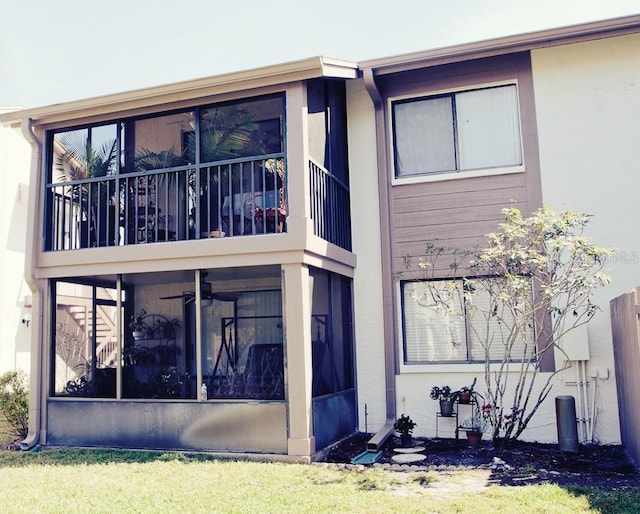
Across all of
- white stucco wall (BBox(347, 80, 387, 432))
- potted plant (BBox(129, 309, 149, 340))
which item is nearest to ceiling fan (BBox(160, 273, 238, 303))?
potted plant (BBox(129, 309, 149, 340))

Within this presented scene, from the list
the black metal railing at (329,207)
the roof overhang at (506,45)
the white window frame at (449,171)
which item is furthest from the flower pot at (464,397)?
the roof overhang at (506,45)

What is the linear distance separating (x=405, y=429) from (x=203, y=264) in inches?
141

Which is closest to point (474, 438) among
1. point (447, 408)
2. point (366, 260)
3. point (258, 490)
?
point (447, 408)

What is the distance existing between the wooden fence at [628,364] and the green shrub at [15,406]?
860 cm

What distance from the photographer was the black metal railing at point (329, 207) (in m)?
9.10

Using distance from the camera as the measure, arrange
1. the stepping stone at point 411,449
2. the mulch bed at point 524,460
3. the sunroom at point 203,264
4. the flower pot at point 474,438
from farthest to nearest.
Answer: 1. the flower pot at point 474,438
2. the stepping stone at point 411,449
3. the sunroom at point 203,264
4. the mulch bed at point 524,460

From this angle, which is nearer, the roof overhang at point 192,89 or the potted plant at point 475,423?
the roof overhang at point 192,89

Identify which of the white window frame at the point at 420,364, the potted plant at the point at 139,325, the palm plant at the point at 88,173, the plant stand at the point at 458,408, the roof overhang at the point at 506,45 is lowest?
the plant stand at the point at 458,408

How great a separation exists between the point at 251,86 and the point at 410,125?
284 cm

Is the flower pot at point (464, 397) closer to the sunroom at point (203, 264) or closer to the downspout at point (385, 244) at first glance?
the downspout at point (385, 244)

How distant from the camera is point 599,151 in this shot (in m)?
9.64

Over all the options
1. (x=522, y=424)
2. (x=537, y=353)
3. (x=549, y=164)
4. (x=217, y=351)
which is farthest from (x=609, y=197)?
(x=217, y=351)

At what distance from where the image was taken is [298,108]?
8875mm

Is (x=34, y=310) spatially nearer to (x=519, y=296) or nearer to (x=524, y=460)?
(x=519, y=296)
